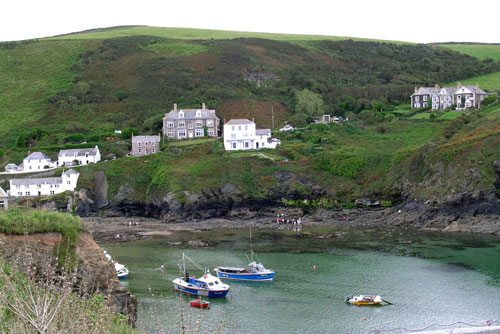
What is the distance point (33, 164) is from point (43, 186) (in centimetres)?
987

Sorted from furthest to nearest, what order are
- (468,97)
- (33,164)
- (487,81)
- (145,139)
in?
(487,81) → (468,97) → (145,139) → (33,164)

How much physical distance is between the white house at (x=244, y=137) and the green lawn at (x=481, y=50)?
309 ft

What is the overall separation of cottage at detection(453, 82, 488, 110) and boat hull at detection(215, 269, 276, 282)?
81385 mm

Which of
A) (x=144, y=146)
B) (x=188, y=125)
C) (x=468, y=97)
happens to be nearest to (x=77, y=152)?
(x=144, y=146)

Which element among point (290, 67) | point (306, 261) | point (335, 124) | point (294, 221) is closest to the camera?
point (306, 261)

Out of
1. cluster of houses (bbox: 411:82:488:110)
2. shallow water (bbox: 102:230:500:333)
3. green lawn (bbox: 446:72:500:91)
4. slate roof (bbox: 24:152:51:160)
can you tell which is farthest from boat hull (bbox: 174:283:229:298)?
green lawn (bbox: 446:72:500:91)

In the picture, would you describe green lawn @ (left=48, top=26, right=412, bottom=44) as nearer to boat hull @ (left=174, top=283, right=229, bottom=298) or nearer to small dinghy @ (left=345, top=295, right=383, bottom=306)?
boat hull @ (left=174, top=283, right=229, bottom=298)

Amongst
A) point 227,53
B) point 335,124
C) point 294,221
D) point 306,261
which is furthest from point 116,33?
point 306,261

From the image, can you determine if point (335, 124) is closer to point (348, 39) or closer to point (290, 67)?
point (290, 67)

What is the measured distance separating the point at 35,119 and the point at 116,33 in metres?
73.7

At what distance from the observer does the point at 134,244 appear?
2586 inches

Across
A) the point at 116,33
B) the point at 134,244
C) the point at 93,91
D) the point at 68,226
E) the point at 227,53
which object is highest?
the point at 116,33

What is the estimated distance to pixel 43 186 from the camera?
9075cm

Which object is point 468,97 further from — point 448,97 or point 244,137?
point 244,137
